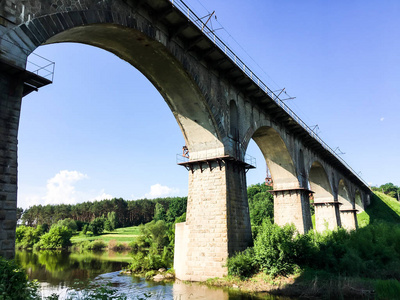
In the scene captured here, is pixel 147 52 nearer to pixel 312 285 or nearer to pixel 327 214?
pixel 312 285

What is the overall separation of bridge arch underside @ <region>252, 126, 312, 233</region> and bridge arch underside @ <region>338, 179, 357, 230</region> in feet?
78.1

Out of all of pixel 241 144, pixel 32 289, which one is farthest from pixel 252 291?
pixel 32 289

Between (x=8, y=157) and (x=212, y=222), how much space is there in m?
11.3

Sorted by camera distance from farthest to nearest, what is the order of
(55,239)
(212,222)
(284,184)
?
(55,239) → (284,184) → (212,222)

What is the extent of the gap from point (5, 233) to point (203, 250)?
36.3 feet

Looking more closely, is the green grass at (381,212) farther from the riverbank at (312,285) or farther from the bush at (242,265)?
the bush at (242,265)

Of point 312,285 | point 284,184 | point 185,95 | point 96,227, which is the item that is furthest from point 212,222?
point 96,227

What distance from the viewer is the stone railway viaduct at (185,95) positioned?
8.34 meters

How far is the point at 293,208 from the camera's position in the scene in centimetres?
2762

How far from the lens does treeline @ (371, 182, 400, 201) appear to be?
151025mm

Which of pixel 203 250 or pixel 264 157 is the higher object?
pixel 264 157

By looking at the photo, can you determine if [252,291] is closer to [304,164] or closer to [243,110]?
[243,110]

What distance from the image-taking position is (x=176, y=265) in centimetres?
1777

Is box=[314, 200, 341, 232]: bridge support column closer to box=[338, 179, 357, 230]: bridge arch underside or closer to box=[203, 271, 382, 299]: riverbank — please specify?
box=[338, 179, 357, 230]: bridge arch underside
